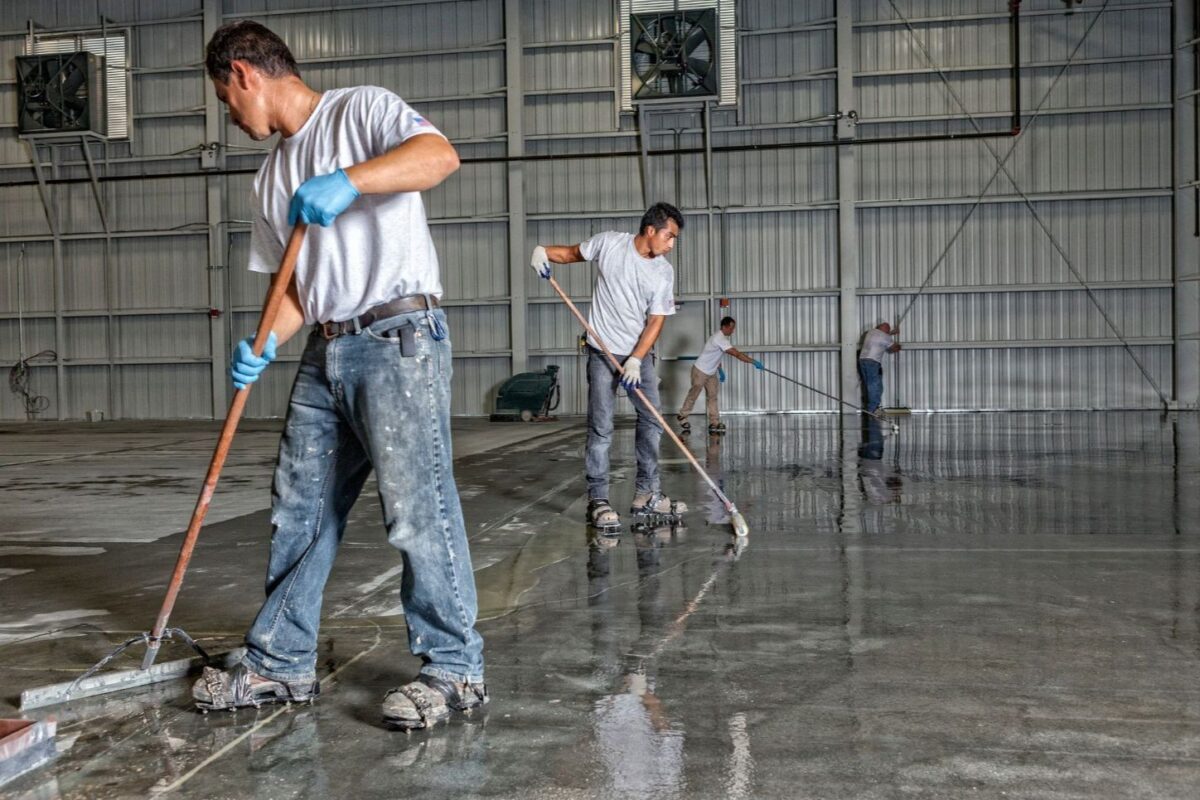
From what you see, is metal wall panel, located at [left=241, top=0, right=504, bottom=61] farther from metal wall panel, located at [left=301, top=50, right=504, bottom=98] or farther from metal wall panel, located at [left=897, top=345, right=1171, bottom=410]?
metal wall panel, located at [left=897, top=345, right=1171, bottom=410]

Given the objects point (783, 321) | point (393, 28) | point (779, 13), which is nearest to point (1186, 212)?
point (783, 321)

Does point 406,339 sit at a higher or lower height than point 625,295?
lower

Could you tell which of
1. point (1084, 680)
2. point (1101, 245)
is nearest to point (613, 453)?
point (1084, 680)

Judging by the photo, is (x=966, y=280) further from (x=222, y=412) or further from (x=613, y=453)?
(x=222, y=412)

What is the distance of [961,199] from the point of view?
62.0 ft

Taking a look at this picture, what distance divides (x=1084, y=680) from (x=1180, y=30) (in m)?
19.3

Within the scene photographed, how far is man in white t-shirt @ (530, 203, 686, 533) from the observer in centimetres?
591

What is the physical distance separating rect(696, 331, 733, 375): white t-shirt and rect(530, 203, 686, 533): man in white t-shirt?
9.01m

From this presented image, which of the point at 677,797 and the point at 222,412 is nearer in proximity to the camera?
the point at 677,797

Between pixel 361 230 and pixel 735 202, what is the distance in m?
A: 17.7

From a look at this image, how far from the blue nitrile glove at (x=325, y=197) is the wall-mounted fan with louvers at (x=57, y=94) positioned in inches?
813

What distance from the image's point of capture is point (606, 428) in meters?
5.95

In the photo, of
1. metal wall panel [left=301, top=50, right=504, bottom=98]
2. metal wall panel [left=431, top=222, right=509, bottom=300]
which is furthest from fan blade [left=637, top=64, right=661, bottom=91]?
metal wall panel [left=431, top=222, right=509, bottom=300]

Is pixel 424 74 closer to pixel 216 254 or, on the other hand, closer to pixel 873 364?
pixel 216 254
